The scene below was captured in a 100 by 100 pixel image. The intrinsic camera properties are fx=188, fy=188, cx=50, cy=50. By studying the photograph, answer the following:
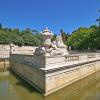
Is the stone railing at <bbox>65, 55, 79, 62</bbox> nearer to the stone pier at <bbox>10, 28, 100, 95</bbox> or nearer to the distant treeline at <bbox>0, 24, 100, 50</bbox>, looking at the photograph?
the stone pier at <bbox>10, 28, 100, 95</bbox>

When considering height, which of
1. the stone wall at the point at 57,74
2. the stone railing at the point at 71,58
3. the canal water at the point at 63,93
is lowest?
the canal water at the point at 63,93

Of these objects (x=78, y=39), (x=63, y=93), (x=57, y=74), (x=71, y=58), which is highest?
(x=78, y=39)

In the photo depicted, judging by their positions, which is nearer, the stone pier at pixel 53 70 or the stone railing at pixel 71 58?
the stone pier at pixel 53 70

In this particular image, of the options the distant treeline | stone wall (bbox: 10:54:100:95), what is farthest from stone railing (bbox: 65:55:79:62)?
the distant treeline

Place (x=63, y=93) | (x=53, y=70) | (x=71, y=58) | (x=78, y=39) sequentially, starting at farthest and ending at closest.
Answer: (x=78, y=39) < (x=71, y=58) < (x=63, y=93) < (x=53, y=70)

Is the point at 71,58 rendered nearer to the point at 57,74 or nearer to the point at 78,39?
the point at 57,74

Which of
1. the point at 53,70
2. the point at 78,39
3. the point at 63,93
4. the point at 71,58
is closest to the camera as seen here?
the point at 53,70

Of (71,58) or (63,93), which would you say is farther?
(71,58)

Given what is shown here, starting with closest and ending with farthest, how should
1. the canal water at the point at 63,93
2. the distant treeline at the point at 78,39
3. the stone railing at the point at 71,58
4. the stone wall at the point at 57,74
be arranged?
the stone wall at the point at 57,74, the canal water at the point at 63,93, the stone railing at the point at 71,58, the distant treeline at the point at 78,39

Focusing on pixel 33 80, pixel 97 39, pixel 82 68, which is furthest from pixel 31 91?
pixel 97 39

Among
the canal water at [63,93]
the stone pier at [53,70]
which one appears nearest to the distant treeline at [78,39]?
the stone pier at [53,70]

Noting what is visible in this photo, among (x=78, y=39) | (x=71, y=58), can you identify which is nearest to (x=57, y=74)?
(x=71, y=58)

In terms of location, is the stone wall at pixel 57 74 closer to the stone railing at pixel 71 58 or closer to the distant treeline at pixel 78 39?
the stone railing at pixel 71 58

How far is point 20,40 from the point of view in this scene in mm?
54812
